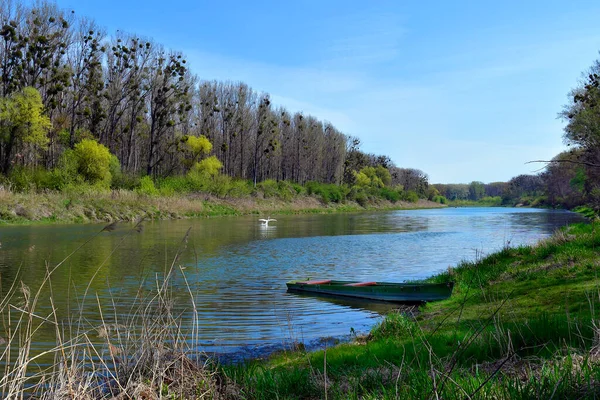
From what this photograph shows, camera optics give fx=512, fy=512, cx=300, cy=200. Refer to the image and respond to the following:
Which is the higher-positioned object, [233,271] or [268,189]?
[268,189]

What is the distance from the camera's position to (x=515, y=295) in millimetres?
9367

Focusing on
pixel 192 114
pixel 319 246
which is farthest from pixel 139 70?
pixel 319 246

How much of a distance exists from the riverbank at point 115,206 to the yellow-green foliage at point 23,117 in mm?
5858

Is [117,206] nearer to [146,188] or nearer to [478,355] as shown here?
[146,188]

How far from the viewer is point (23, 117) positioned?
3931cm

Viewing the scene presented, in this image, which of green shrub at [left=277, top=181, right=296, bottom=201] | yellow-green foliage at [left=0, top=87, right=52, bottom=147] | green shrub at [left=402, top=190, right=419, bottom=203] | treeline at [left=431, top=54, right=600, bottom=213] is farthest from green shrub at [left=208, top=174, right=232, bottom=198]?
green shrub at [left=402, top=190, right=419, bottom=203]

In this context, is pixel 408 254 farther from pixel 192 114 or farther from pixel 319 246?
pixel 192 114

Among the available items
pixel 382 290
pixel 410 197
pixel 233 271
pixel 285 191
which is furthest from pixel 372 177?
pixel 382 290

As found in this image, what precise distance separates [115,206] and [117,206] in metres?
0.21

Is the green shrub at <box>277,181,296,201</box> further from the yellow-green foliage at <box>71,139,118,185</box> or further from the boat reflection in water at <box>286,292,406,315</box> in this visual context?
the boat reflection in water at <box>286,292,406,315</box>

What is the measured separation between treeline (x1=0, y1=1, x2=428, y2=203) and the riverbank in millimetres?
3949

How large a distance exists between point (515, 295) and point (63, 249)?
685 inches

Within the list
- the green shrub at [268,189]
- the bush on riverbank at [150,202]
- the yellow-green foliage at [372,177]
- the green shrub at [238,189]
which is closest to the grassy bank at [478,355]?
the bush on riverbank at [150,202]

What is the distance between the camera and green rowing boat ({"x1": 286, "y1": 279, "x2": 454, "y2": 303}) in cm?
1148
